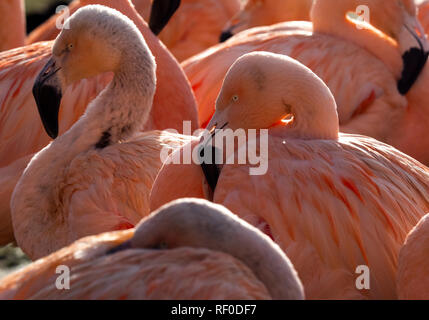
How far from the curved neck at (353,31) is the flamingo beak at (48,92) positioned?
5.86 feet

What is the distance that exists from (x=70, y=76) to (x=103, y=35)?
0.24m

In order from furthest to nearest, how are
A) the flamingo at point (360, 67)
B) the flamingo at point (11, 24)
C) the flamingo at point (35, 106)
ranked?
the flamingo at point (11, 24)
the flamingo at point (360, 67)
the flamingo at point (35, 106)

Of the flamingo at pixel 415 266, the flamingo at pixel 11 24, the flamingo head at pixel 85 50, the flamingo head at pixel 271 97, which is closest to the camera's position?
the flamingo at pixel 415 266

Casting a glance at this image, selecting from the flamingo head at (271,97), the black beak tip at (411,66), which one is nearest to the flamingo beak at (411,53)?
the black beak tip at (411,66)

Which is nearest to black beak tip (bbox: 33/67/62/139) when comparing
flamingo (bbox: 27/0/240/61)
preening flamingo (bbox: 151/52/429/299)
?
preening flamingo (bbox: 151/52/429/299)

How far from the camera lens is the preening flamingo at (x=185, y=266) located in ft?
7.25

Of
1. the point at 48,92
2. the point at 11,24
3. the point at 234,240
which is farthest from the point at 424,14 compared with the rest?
the point at 234,240

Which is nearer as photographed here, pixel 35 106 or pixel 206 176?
pixel 206 176

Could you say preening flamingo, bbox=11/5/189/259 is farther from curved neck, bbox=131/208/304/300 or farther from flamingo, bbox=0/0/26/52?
flamingo, bbox=0/0/26/52

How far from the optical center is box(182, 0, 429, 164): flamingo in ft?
15.4

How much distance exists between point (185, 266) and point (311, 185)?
0.92 m

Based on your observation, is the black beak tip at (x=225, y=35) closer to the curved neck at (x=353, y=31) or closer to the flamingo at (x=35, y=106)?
the curved neck at (x=353, y=31)

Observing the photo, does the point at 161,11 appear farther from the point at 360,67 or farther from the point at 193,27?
the point at 193,27

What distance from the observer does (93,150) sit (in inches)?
141
